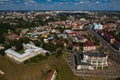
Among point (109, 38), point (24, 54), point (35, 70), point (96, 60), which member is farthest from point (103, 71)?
point (109, 38)

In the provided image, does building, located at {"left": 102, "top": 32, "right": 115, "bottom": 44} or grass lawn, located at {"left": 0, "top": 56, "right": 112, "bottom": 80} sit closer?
grass lawn, located at {"left": 0, "top": 56, "right": 112, "bottom": 80}

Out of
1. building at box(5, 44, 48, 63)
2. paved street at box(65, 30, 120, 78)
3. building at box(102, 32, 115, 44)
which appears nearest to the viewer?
paved street at box(65, 30, 120, 78)

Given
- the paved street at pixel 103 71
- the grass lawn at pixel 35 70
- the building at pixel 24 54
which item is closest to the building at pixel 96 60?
the paved street at pixel 103 71

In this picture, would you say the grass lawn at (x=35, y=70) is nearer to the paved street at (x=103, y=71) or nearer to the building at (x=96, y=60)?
the paved street at (x=103, y=71)

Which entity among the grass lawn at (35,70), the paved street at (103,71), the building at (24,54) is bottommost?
the paved street at (103,71)

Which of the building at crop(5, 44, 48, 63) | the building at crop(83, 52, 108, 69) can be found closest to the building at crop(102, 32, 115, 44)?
the building at crop(83, 52, 108, 69)

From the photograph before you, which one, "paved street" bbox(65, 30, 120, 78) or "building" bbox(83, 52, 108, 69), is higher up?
"building" bbox(83, 52, 108, 69)

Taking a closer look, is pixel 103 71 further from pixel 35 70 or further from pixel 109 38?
pixel 109 38

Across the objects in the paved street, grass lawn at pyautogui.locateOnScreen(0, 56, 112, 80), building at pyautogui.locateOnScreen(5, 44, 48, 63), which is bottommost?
the paved street

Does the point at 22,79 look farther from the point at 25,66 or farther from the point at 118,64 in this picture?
the point at 118,64

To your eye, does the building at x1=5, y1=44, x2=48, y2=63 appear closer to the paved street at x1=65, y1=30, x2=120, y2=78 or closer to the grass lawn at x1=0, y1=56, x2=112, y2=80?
the grass lawn at x1=0, y1=56, x2=112, y2=80

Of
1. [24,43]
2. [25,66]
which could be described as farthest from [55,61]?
[24,43]
